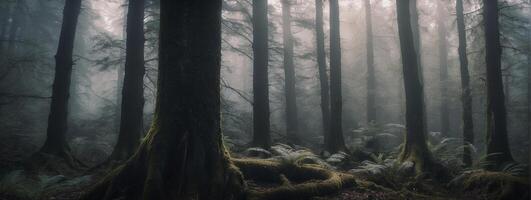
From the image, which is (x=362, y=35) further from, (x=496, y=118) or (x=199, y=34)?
(x=199, y=34)

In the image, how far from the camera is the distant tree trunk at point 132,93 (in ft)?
38.8

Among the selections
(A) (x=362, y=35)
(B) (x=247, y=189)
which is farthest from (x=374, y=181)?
(A) (x=362, y=35)

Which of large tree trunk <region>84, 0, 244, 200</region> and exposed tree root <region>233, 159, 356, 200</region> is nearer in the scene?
large tree trunk <region>84, 0, 244, 200</region>

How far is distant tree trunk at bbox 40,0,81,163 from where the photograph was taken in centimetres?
1222

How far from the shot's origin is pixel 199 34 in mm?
6422

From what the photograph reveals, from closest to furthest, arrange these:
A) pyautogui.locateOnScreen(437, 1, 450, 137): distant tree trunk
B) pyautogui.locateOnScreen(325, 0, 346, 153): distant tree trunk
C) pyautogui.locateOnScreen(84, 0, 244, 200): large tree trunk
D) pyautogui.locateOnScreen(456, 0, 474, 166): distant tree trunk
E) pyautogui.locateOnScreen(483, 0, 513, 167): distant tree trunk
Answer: pyautogui.locateOnScreen(84, 0, 244, 200): large tree trunk, pyautogui.locateOnScreen(483, 0, 513, 167): distant tree trunk, pyautogui.locateOnScreen(456, 0, 474, 166): distant tree trunk, pyautogui.locateOnScreen(325, 0, 346, 153): distant tree trunk, pyautogui.locateOnScreen(437, 1, 450, 137): distant tree trunk

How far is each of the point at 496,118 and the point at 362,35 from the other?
2303 cm

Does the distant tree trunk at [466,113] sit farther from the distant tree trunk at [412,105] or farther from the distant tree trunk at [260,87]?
the distant tree trunk at [260,87]

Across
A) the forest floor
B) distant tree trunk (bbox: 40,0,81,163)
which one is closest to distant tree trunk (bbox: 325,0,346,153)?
the forest floor

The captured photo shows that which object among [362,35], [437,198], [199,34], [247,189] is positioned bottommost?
[437,198]

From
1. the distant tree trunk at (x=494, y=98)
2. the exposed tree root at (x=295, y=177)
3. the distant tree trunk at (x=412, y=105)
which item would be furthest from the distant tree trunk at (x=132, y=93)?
the distant tree trunk at (x=494, y=98)

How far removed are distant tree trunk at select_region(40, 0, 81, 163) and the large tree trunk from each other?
719 cm

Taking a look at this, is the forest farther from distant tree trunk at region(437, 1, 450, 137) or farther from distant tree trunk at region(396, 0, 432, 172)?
distant tree trunk at region(437, 1, 450, 137)

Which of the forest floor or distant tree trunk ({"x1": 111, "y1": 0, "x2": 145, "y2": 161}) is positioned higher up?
distant tree trunk ({"x1": 111, "y1": 0, "x2": 145, "y2": 161})
